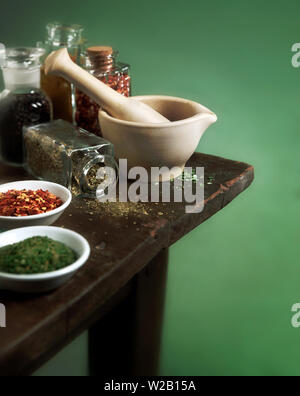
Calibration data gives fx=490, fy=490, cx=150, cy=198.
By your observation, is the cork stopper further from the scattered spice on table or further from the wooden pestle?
the scattered spice on table

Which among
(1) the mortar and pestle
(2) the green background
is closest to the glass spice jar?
(1) the mortar and pestle

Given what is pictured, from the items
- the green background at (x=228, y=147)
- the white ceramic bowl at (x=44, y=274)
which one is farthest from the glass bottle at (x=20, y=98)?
the green background at (x=228, y=147)

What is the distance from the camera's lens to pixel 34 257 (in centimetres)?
66

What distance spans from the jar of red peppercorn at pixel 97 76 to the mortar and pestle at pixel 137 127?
97 millimetres

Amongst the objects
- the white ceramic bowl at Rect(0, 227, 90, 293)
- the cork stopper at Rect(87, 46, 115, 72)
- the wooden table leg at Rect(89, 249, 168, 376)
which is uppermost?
the cork stopper at Rect(87, 46, 115, 72)

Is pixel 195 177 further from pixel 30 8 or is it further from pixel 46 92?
pixel 30 8

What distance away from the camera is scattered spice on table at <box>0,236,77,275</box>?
0.65 m

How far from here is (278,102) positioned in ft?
4.51

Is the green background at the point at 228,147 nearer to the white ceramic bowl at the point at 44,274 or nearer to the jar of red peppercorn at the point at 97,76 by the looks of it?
the jar of red peppercorn at the point at 97,76

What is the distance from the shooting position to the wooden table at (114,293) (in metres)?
0.63

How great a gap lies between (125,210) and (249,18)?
2.41ft

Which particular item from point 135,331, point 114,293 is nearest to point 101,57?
point 114,293

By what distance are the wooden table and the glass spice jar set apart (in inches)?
1.7
